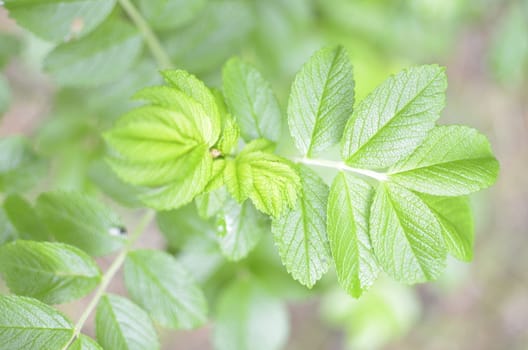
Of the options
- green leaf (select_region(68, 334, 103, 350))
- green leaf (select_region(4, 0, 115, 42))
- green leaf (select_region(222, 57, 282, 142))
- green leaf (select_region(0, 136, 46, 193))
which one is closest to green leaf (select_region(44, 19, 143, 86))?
green leaf (select_region(4, 0, 115, 42))

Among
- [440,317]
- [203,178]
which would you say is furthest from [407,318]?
[203,178]

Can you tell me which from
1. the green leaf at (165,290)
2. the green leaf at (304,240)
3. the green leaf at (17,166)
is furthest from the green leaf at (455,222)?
the green leaf at (17,166)

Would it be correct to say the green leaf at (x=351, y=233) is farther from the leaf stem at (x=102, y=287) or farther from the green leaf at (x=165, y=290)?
the leaf stem at (x=102, y=287)

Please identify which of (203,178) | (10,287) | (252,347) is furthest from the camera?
(252,347)

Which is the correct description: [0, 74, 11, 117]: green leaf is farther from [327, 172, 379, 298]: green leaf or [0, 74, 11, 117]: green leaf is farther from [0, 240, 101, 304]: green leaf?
[327, 172, 379, 298]: green leaf

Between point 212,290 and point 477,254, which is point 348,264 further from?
point 477,254

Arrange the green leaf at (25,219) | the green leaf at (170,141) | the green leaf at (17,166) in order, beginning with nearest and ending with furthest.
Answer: the green leaf at (170,141), the green leaf at (25,219), the green leaf at (17,166)

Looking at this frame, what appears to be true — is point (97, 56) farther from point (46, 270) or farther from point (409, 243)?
point (409, 243)
